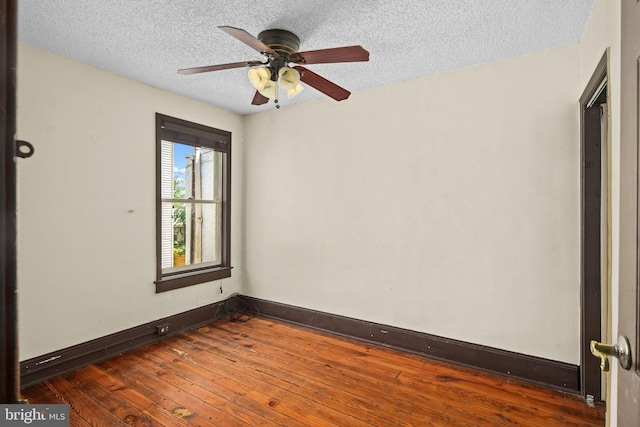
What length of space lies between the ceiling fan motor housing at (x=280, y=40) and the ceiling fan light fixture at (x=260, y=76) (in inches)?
7.3

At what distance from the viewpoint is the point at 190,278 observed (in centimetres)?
368

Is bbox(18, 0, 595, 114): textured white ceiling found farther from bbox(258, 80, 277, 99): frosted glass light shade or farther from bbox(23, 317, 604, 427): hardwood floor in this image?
bbox(23, 317, 604, 427): hardwood floor

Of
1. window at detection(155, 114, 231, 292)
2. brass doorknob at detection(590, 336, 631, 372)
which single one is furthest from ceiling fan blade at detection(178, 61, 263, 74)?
brass doorknob at detection(590, 336, 631, 372)

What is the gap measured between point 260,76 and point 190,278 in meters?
2.46

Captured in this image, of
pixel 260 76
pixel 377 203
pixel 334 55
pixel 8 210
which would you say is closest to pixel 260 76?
pixel 260 76

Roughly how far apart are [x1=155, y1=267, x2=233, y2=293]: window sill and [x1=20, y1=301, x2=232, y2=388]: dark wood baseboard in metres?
0.31

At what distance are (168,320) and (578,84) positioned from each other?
414cm

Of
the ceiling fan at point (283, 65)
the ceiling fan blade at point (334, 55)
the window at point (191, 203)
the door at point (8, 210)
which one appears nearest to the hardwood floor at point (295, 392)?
the window at point (191, 203)

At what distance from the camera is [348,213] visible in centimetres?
346

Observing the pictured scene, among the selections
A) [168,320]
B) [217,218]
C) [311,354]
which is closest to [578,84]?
[311,354]

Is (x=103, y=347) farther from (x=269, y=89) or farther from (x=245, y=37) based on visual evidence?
(x=245, y=37)

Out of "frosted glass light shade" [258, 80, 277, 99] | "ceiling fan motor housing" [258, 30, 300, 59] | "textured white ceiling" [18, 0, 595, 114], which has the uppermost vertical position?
"textured white ceiling" [18, 0, 595, 114]

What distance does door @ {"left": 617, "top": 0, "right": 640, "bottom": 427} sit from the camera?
0.79 meters

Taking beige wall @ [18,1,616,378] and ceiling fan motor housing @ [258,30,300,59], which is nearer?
ceiling fan motor housing @ [258,30,300,59]
